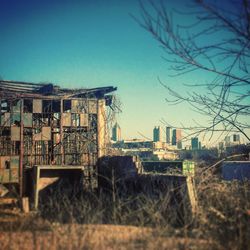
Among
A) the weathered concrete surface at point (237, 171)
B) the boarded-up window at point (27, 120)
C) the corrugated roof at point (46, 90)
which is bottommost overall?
the weathered concrete surface at point (237, 171)

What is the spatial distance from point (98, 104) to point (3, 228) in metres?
11.5

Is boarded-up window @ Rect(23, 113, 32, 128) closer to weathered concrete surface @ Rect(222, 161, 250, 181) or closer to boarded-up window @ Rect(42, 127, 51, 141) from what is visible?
boarded-up window @ Rect(42, 127, 51, 141)

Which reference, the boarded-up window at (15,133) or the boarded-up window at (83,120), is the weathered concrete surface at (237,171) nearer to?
the boarded-up window at (83,120)

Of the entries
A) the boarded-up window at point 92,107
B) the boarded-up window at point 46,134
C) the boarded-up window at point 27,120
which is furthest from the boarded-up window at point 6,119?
the boarded-up window at point 92,107

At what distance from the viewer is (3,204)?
429 inches

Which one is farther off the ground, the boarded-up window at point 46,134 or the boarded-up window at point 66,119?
the boarded-up window at point 66,119

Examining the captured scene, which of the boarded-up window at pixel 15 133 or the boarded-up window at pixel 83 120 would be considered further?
the boarded-up window at pixel 83 120

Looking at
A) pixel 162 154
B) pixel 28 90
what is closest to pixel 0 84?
pixel 28 90

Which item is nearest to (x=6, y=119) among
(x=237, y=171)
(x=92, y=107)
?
(x=92, y=107)

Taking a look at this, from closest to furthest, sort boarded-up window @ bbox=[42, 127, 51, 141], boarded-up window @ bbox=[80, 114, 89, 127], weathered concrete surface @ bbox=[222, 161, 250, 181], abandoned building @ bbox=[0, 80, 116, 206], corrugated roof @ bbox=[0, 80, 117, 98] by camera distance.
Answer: abandoned building @ bbox=[0, 80, 116, 206], boarded-up window @ bbox=[42, 127, 51, 141], corrugated roof @ bbox=[0, 80, 117, 98], boarded-up window @ bbox=[80, 114, 89, 127], weathered concrete surface @ bbox=[222, 161, 250, 181]

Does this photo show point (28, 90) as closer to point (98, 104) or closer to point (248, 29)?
point (98, 104)

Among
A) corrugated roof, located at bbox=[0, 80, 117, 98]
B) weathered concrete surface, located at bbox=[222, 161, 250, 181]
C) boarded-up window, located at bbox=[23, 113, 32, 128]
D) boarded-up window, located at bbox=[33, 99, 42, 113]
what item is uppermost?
corrugated roof, located at bbox=[0, 80, 117, 98]

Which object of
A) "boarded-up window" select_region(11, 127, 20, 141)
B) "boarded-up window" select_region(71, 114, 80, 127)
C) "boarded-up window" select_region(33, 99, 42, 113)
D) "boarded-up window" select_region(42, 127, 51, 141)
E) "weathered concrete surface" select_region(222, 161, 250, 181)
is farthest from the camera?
"weathered concrete surface" select_region(222, 161, 250, 181)

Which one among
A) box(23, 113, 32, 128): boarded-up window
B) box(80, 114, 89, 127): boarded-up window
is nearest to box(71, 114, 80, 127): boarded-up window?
box(80, 114, 89, 127): boarded-up window
